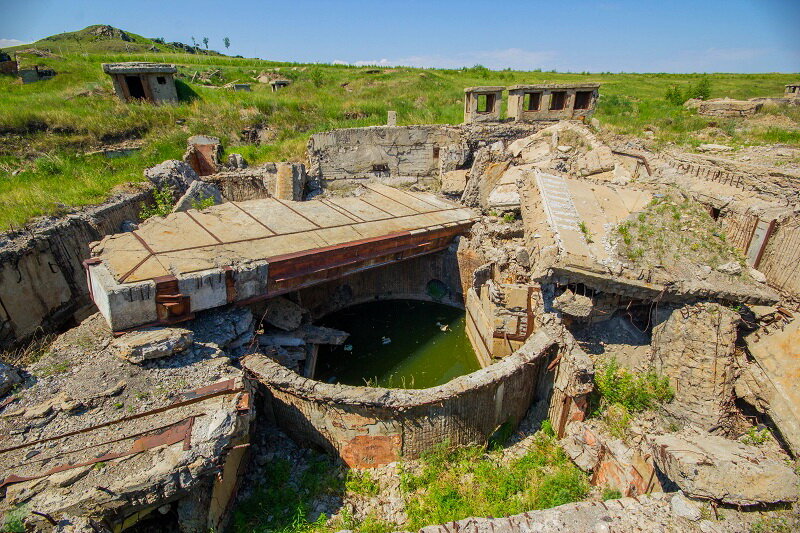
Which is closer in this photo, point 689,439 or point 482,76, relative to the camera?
point 689,439

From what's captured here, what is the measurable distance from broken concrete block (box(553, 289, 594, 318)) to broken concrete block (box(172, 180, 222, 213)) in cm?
759

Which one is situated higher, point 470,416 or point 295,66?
point 295,66

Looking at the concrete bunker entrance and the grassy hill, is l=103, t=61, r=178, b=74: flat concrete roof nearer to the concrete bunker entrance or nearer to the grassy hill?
the concrete bunker entrance

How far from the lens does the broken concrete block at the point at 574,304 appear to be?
5641 millimetres

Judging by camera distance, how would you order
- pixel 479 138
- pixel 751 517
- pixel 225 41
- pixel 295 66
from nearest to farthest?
1. pixel 751 517
2. pixel 479 138
3. pixel 295 66
4. pixel 225 41

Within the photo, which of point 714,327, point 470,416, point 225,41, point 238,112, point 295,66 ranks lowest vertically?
point 470,416

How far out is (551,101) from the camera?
540 inches

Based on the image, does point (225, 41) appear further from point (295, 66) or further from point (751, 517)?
point (751, 517)

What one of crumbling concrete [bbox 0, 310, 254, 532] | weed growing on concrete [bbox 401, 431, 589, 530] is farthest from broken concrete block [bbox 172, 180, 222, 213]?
weed growing on concrete [bbox 401, 431, 589, 530]

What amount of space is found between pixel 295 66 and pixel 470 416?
2985 centimetres

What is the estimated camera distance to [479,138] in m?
12.4

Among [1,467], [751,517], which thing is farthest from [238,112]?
[751,517]

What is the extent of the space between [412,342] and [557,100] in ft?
33.6

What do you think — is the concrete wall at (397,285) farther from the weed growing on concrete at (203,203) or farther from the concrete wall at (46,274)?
the concrete wall at (46,274)
